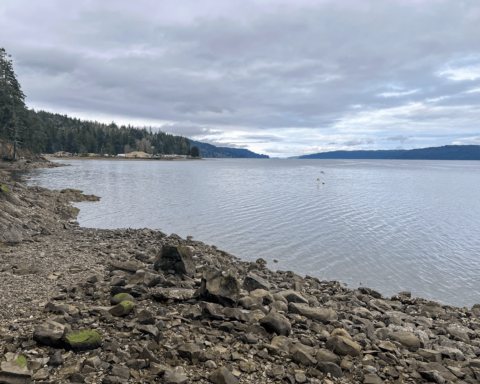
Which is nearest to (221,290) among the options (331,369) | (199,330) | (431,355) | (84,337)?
(199,330)

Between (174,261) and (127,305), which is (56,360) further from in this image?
(174,261)

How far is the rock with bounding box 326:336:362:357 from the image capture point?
748cm

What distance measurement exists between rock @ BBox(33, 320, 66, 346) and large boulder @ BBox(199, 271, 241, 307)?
4.10m

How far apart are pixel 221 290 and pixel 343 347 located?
3.89 meters

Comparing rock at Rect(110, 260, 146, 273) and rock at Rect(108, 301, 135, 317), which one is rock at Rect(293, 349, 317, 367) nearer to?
rock at Rect(108, 301, 135, 317)

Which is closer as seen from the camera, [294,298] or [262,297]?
[262,297]

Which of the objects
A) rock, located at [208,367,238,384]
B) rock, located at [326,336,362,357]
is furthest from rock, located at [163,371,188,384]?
rock, located at [326,336,362,357]

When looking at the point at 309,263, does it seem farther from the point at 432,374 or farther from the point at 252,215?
the point at 252,215

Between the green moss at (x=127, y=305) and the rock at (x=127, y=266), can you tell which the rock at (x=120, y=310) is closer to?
the green moss at (x=127, y=305)

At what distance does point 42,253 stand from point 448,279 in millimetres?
21791

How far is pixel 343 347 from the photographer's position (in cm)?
755

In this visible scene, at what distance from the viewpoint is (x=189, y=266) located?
13.1 metres

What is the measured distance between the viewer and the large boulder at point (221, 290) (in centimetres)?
947

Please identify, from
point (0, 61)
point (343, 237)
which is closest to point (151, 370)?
point (343, 237)
